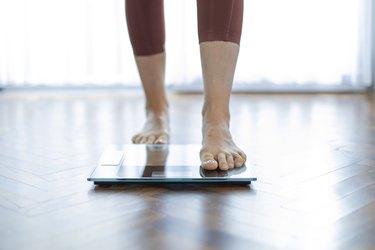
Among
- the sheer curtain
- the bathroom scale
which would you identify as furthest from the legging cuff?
the sheer curtain

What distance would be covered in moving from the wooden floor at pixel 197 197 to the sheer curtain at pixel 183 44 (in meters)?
1.17

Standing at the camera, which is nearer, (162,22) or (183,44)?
(162,22)

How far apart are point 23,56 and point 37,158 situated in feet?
6.34

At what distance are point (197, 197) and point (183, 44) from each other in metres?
2.14

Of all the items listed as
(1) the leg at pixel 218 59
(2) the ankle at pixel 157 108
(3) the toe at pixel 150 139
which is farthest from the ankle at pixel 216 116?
(2) the ankle at pixel 157 108

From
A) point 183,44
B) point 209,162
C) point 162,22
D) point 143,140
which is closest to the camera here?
point 209,162

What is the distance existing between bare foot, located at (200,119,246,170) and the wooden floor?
0.06 metres

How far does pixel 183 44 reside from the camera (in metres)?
3.05

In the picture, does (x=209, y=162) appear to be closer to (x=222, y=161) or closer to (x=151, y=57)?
(x=222, y=161)

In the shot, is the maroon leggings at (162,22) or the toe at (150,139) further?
the toe at (150,139)

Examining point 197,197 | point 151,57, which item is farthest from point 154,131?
point 197,197

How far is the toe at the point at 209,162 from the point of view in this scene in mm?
1131

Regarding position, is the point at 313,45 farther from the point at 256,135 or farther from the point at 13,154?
the point at 13,154

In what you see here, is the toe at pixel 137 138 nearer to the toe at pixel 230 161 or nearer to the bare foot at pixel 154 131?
the bare foot at pixel 154 131
